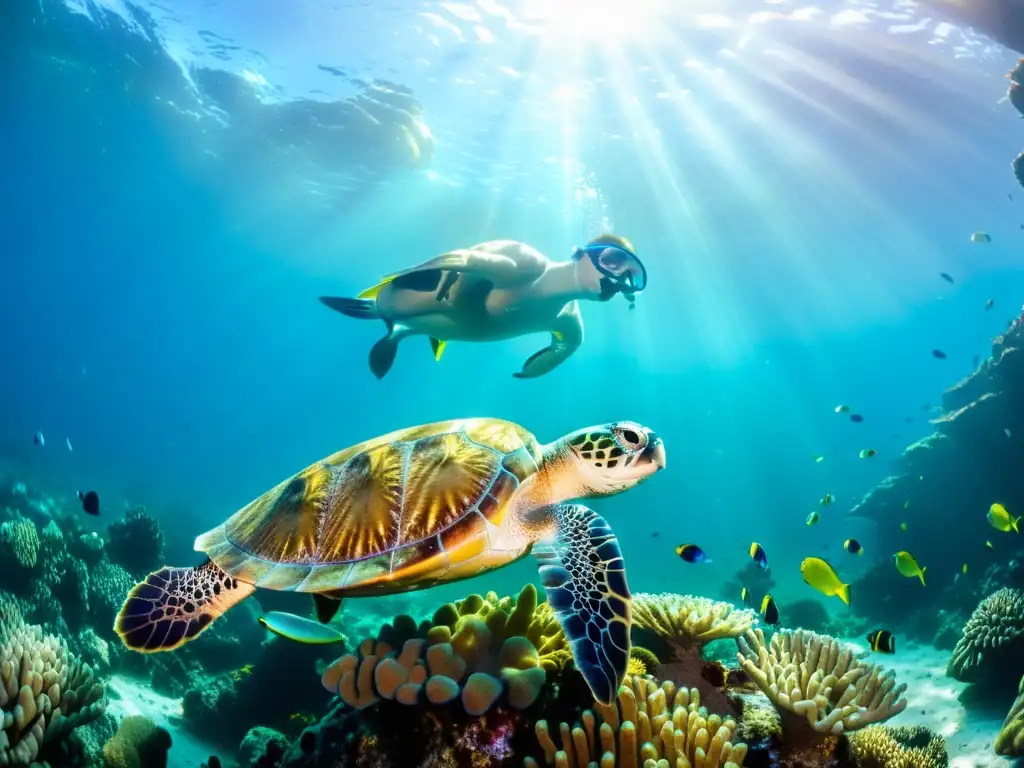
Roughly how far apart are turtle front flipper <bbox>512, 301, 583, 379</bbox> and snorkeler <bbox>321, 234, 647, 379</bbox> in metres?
0.02

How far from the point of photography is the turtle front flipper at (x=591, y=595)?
2.02 meters

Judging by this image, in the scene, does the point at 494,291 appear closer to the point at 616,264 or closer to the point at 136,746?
the point at 616,264

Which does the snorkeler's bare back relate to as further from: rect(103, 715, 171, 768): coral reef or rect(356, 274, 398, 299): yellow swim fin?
rect(103, 715, 171, 768): coral reef

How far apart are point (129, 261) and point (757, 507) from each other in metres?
77.8

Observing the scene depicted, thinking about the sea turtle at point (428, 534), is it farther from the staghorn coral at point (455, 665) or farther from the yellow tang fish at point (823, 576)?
the yellow tang fish at point (823, 576)

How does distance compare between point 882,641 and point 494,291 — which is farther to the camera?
point 494,291

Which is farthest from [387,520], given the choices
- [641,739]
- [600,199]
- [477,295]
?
[600,199]

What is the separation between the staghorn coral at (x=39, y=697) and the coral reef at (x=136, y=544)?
730cm

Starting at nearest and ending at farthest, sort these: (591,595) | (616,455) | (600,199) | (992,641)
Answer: (591,595), (616,455), (992,641), (600,199)

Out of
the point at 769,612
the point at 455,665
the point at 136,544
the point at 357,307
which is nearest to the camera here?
the point at 455,665

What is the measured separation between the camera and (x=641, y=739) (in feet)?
7.60

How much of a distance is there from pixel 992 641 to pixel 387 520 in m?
7.52

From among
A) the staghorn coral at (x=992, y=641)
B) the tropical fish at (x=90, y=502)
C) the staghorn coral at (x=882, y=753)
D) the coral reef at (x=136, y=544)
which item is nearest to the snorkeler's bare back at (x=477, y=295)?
the tropical fish at (x=90, y=502)

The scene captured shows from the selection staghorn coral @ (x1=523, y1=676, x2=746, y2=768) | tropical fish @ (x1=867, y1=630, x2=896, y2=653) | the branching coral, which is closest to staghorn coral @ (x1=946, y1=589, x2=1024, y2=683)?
tropical fish @ (x1=867, y1=630, x2=896, y2=653)
